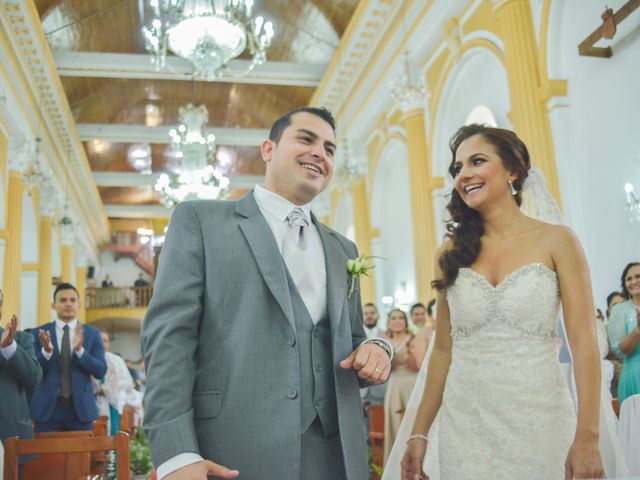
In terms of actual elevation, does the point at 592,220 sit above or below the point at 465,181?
above

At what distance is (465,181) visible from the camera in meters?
2.34

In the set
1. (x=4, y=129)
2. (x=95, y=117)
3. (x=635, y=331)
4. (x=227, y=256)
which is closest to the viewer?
(x=227, y=256)

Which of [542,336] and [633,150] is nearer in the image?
[542,336]

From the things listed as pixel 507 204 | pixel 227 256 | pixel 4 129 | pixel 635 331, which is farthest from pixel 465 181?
pixel 4 129

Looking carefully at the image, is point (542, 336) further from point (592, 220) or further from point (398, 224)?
point (398, 224)

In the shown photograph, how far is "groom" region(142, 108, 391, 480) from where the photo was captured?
1.64 meters

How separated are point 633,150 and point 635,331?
10.1 ft

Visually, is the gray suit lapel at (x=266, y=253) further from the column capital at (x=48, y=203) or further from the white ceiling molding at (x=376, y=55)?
the column capital at (x=48, y=203)

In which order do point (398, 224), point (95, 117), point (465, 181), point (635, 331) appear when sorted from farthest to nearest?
1. point (95, 117)
2. point (398, 224)
3. point (635, 331)
4. point (465, 181)

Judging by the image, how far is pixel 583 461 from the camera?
6.13ft

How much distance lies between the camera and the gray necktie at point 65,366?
4.88 metres

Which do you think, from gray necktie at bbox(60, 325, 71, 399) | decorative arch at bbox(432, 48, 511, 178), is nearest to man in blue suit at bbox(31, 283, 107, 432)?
gray necktie at bbox(60, 325, 71, 399)

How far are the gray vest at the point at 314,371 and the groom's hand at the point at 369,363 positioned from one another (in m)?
0.08

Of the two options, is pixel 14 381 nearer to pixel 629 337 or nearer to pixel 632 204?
pixel 629 337
